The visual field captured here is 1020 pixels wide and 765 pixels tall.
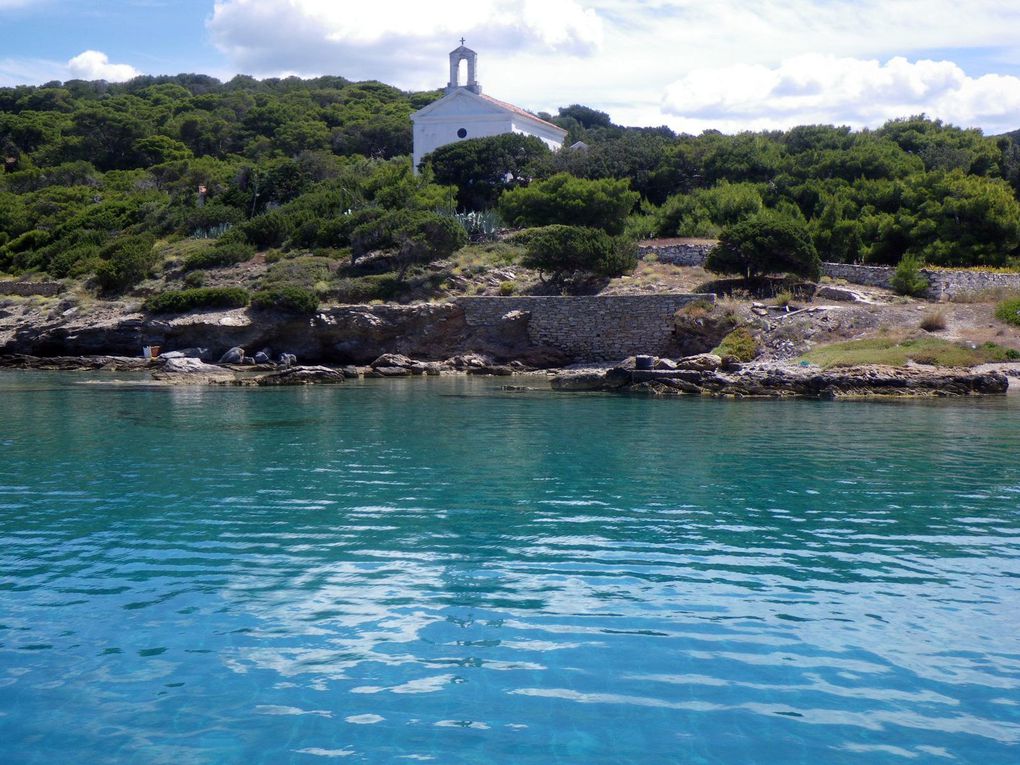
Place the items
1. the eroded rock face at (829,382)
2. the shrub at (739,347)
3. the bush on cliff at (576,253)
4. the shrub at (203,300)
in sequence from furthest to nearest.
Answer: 1. the shrub at (203,300)
2. the bush on cliff at (576,253)
3. the shrub at (739,347)
4. the eroded rock face at (829,382)

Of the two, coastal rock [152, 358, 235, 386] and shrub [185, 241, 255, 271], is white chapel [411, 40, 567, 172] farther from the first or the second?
coastal rock [152, 358, 235, 386]

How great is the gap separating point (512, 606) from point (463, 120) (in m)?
54.7

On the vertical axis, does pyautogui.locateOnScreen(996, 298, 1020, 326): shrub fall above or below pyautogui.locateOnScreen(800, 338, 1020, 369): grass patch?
above

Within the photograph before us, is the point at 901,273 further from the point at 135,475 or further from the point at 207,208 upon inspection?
the point at 207,208

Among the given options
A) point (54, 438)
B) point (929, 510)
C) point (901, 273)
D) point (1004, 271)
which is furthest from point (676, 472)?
point (1004, 271)

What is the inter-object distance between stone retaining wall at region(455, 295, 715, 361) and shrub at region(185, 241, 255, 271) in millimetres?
13289

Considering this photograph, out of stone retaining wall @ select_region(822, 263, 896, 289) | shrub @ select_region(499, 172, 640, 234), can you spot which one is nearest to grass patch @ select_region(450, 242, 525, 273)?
shrub @ select_region(499, 172, 640, 234)

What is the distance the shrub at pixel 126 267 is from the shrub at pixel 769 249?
87.6ft

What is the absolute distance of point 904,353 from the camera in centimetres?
2683

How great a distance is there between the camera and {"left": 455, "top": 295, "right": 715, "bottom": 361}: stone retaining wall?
113ft

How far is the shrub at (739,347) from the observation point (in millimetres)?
29734

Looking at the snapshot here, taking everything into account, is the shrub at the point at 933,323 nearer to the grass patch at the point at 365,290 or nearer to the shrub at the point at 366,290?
the grass patch at the point at 365,290

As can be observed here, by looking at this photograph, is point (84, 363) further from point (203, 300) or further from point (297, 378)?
point (297, 378)

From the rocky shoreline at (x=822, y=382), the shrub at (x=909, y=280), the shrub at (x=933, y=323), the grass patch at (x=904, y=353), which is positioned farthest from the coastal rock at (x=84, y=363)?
the shrub at (x=909, y=280)
